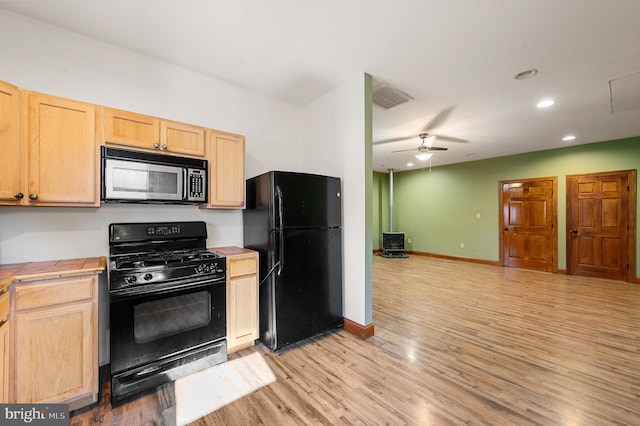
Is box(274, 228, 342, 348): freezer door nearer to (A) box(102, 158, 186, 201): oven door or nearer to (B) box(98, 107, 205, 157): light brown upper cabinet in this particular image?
(A) box(102, 158, 186, 201): oven door

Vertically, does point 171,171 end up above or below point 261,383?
above

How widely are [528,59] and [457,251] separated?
18.5 feet

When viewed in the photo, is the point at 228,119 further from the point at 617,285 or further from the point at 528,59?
the point at 617,285

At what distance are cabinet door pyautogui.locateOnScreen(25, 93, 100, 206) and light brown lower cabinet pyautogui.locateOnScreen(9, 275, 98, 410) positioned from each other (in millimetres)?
620

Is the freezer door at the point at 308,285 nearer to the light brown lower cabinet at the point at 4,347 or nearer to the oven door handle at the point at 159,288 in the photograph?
the oven door handle at the point at 159,288

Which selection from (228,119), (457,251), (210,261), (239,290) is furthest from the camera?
(457,251)

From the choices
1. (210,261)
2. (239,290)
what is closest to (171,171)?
(210,261)

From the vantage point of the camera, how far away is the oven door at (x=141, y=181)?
2.03 m

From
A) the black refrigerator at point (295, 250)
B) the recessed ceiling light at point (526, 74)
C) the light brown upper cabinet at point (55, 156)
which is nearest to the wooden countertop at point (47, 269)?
the light brown upper cabinet at point (55, 156)

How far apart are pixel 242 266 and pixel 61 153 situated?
1.55 meters

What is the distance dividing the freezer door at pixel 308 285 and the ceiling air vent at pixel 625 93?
3.50 meters

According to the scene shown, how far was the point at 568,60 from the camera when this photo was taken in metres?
2.53

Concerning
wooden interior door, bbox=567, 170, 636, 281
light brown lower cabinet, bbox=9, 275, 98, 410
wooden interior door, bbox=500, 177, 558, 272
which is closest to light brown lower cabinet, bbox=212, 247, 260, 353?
light brown lower cabinet, bbox=9, 275, 98, 410

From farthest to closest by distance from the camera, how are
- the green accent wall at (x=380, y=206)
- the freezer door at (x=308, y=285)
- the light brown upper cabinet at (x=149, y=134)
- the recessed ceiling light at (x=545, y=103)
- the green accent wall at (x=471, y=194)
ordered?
the green accent wall at (x=380, y=206) < the green accent wall at (x=471, y=194) < the recessed ceiling light at (x=545, y=103) < the freezer door at (x=308, y=285) < the light brown upper cabinet at (x=149, y=134)
